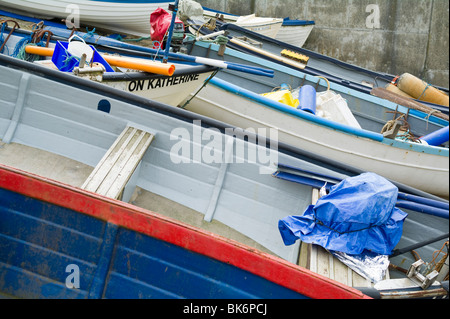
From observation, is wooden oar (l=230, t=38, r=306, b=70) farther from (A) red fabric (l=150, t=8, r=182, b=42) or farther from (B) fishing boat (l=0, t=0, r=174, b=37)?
(B) fishing boat (l=0, t=0, r=174, b=37)

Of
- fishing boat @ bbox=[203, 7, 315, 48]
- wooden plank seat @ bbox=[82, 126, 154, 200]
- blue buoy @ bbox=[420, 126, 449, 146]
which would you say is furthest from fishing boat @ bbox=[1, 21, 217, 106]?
fishing boat @ bbox=[203, 7, 315, 48]

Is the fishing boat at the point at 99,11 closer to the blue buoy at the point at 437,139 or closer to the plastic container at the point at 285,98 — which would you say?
the plastic container at the point at 285,98

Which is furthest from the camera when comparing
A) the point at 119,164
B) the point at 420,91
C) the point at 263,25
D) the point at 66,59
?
the point at 263,25

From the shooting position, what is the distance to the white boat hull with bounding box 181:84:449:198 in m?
5.51

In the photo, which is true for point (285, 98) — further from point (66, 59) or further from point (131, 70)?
point (66, 59)

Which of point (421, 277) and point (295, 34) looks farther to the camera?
point (295, 34)

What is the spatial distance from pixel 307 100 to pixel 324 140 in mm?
634

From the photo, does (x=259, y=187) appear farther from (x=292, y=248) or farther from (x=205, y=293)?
(x=205, y=293)

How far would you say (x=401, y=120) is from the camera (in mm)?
6586

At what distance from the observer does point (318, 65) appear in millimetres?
9039

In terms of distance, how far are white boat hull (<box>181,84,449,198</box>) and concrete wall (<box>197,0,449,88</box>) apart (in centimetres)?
→ 628

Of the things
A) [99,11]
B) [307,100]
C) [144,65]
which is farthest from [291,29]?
[144,65]

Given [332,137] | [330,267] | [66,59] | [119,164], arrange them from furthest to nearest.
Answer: [332,137]
[66,59]
[119,164]
[330,267]

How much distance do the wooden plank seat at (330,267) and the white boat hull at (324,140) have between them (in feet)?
8.94
